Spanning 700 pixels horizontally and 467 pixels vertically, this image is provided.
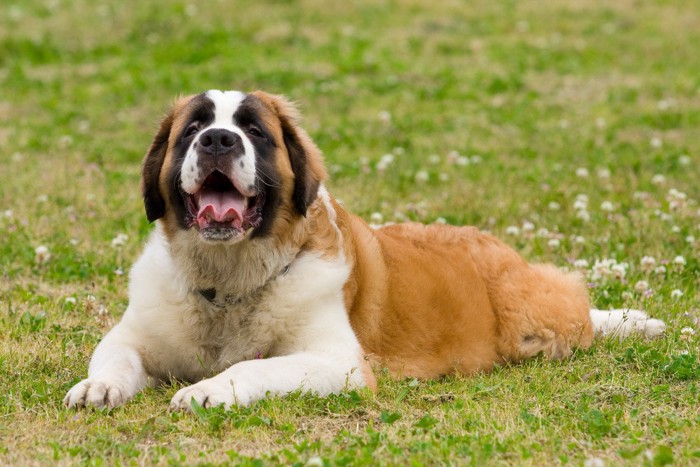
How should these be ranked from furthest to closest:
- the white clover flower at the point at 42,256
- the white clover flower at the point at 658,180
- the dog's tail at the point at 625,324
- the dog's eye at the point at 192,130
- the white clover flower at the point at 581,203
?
the white clover flower at the point at 658,180
the white clover flower at the point at 581,203
the white clover flower at the point at 42,256
the dog's tail at the point at 625,324
the dog's eye at the point at 192,130

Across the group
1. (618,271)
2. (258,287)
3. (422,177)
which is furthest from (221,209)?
(422,177)

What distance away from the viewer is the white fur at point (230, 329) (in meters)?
4.28

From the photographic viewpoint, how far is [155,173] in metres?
4.54

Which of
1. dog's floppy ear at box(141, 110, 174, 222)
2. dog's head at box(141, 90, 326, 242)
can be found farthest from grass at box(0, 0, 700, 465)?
dog's head at box(141, 90, 326, 242)

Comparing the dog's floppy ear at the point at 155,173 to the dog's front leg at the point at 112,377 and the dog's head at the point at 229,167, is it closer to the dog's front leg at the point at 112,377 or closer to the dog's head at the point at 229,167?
the dog's head at the point at 229,167

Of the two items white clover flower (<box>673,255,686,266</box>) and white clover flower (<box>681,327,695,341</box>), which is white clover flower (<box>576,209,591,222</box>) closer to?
white clover flower (<box>673,255,686,266</box>)

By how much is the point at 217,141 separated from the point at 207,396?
3.34 ft

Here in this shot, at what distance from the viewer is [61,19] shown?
49.3 ft

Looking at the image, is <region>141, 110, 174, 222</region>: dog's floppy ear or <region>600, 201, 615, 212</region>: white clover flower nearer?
<region>141, 110, 174, 222</region>: dog's floppy ear

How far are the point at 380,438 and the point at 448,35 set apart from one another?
36.5ft

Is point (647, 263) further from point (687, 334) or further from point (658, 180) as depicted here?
point (658, 180)

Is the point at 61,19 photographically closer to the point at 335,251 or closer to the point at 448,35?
the point at 448,35

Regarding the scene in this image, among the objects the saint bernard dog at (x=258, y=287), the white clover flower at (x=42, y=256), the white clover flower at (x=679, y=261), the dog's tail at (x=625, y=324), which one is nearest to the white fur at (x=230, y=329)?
the saint bernard dog at (x=258, y=287)

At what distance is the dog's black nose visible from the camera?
4.12 m
